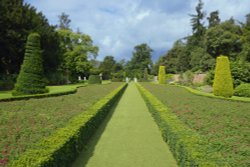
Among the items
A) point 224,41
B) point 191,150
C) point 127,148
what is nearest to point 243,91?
point 127,148

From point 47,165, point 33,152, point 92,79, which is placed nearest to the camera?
point 47,165

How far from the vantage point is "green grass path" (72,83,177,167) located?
5141mm

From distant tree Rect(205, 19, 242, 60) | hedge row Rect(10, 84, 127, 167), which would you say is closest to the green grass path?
hedge row Rect(10, 84, 127, 167)

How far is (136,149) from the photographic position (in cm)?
599

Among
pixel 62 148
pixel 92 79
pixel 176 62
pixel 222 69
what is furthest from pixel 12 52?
pixel 176 62

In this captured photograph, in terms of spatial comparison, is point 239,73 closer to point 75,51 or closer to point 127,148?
point 127,148

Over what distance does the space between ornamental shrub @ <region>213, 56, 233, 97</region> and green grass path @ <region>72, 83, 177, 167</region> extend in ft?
30.5

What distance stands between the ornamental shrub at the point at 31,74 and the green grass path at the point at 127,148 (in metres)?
9.58

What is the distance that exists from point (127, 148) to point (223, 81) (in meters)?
12.4

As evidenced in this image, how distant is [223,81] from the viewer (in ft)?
54.3

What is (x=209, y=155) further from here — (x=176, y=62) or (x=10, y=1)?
(x=176, y=62)

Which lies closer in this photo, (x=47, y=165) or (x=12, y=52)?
(x=47, y=165)

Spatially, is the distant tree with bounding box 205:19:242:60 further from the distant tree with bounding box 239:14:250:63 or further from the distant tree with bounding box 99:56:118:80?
the distant tree with bounding box 99:56:118:80

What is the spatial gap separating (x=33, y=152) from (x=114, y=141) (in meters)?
3.13
